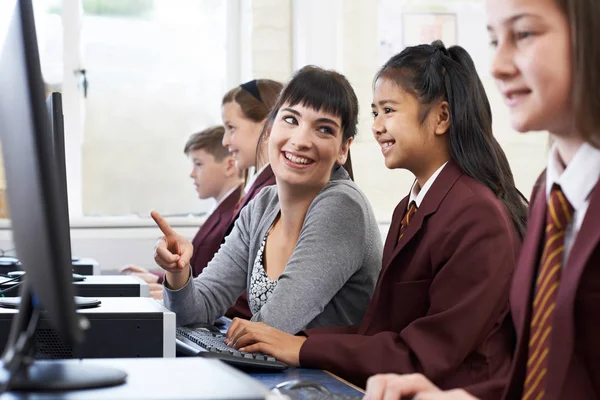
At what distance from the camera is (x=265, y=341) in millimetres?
1614

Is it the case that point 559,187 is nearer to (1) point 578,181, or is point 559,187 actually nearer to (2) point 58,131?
(1) point 578,181

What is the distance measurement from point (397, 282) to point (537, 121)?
0.77 m

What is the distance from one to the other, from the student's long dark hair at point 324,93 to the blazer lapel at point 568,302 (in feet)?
3.62

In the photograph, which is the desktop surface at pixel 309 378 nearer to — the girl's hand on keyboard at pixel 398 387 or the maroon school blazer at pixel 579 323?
the girl's hand on keyboard at pixel 398 387

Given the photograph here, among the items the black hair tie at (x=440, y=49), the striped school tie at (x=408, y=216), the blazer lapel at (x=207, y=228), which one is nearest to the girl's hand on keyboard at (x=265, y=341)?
Answer: the striped school tie at (x=408, y=216)

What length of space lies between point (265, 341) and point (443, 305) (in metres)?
0.35

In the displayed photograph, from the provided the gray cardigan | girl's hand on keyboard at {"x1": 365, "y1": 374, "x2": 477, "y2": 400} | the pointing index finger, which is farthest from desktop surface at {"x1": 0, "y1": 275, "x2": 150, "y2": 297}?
girl's hand on keyboard at {"x1": 365, "y1": 374, "x2": 477, "y2": 400}

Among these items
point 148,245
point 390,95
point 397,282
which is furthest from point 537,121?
point 148,245

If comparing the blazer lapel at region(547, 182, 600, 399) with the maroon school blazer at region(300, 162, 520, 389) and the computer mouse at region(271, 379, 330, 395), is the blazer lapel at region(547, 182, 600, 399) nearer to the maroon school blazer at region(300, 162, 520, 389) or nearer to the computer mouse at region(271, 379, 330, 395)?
the computer mouse at region(271, 379, 330, 395)

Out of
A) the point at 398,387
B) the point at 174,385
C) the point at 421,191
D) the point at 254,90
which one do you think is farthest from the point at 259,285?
the point at 254,90

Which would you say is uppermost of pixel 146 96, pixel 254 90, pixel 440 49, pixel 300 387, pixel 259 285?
pixel 440 49

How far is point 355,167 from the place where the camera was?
13.6 ft

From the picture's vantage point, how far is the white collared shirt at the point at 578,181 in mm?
1063

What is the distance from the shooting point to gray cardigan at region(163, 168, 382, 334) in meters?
1.85
